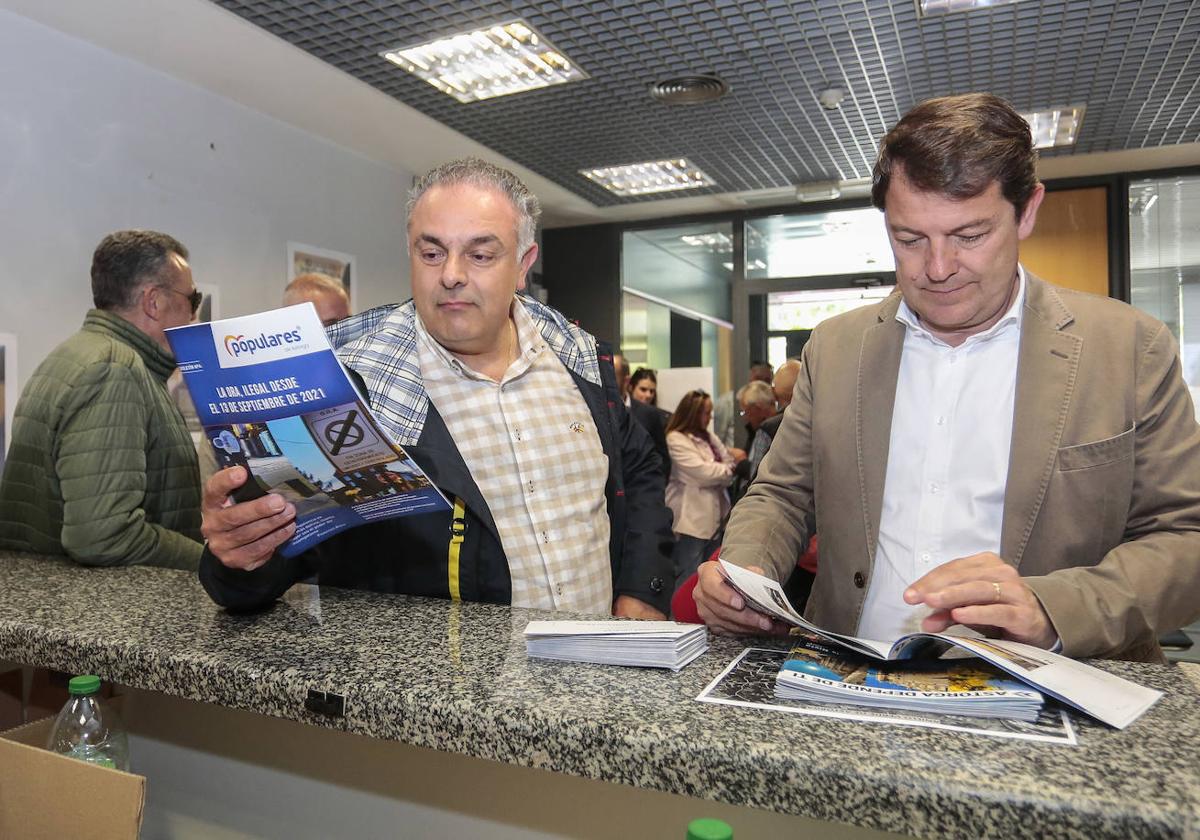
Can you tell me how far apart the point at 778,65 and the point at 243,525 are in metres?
3.93

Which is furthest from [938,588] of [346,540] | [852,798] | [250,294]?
[250,294]

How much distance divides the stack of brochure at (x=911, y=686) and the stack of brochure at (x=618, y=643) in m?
0.12

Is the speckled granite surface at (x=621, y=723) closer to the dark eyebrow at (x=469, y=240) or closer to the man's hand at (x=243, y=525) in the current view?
the man's hand at (x=243, y=525)

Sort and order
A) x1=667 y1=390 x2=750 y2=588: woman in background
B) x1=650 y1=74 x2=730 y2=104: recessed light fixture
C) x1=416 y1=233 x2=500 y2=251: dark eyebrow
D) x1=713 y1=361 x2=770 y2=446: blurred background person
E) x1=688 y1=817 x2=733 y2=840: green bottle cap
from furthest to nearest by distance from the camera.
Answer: x1=713 y1=361 x2=770 y2=446: blurred background person → x1=667 y1=390 x2=750 y2=588: woman in background → x1=650 y1=74 x2=730 y2=104: recessed light fixture → x1=416 y1=233 x2=500 y2=251: dark eyebrow → x1=688 y1=817 x2=733 y2=840: green bottle cap

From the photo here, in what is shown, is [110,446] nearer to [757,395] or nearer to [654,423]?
[654,423]

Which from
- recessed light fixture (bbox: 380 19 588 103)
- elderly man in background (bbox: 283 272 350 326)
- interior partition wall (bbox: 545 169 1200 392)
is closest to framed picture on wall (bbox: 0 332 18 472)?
elderly man in background (bbox: 283 272 350 326)

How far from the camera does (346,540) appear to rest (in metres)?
1.53

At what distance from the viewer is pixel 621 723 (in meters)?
0.79

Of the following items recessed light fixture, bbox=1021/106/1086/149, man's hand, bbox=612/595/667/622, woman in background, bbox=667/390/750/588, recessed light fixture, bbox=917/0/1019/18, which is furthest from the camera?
woman in background, bbox=667/390/750/588

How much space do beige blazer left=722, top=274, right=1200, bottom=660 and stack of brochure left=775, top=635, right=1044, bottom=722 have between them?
0.22 meters

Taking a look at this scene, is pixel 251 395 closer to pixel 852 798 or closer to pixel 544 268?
pixel 852 798

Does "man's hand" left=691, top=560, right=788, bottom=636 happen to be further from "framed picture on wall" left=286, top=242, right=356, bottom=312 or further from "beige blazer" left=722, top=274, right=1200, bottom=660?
"framed picture on wall" left=286, top=242, right=356, bottom=312

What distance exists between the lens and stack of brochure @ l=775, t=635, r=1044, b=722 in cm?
80

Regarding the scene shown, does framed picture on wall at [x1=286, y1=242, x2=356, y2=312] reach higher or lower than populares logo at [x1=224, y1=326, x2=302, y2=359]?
higher
